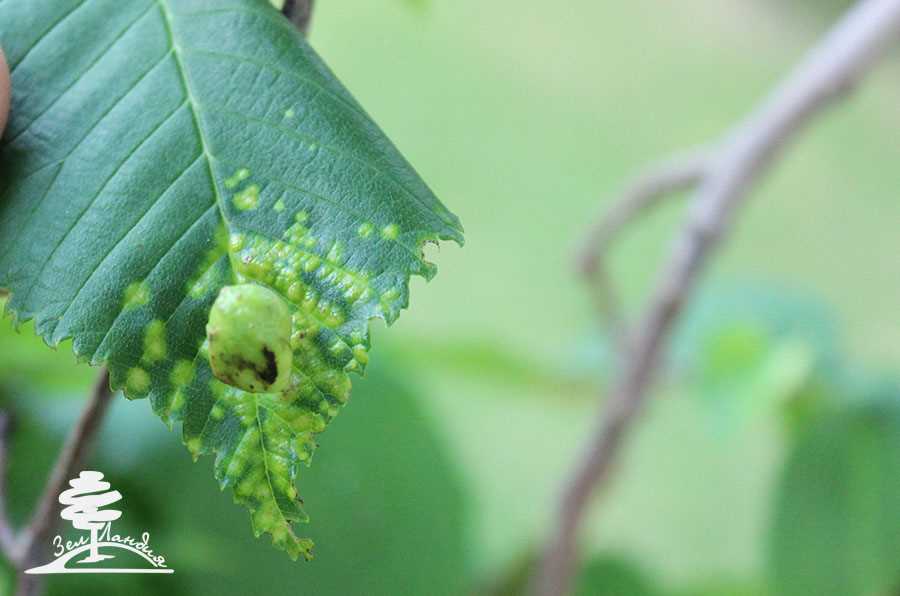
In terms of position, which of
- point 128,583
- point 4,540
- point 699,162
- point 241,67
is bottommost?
point 128,583

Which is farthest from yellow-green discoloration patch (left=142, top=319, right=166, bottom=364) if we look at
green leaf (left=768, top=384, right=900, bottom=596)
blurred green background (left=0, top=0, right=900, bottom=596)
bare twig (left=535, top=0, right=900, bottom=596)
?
green leaf (left=768, top=384, right=900, bottom=596)

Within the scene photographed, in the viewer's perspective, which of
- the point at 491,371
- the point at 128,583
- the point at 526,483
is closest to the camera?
the point at 128,583

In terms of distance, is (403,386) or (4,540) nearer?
(4,540)

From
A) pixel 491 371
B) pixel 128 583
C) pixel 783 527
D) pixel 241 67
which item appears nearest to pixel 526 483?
pixel 491 371

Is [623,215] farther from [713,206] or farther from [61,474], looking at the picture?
[61,474]

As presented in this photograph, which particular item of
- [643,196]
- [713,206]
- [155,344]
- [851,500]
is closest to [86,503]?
[155,344]

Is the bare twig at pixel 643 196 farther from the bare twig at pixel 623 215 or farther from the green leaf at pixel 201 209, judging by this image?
the green leaf at pixel 201 209

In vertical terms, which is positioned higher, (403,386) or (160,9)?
(160,9)

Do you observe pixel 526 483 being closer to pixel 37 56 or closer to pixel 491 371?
pixel 491 371
